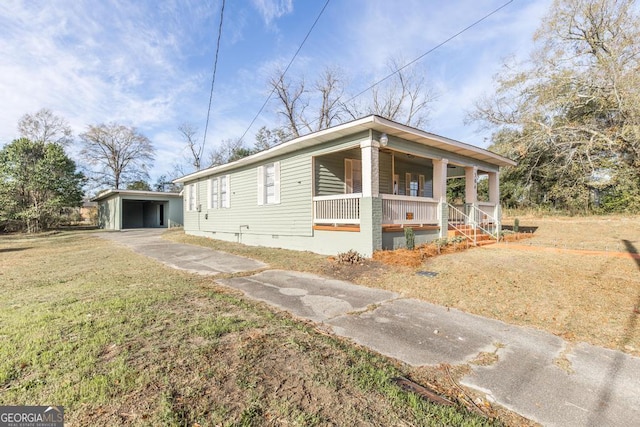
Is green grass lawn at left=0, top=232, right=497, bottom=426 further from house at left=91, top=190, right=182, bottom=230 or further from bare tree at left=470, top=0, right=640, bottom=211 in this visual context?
house at left=91, top=190, right=182, bottom=230

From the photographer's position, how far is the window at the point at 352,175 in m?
10.3

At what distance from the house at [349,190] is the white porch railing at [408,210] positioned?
0.03 metres

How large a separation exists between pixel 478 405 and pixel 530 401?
0.40 meters

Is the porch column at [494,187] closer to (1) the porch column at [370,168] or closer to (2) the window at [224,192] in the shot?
(1) the porch column at [370,168]

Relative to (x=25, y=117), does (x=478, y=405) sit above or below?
below

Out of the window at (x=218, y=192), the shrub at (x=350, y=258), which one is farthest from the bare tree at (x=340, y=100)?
the shrub at (x=350, y=258)

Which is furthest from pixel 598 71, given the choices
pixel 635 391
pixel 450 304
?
pixel 635 391

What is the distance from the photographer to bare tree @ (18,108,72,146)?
2742 cm

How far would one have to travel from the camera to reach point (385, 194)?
28.6 feet

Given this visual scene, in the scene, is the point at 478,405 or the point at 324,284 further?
the point at 324,284

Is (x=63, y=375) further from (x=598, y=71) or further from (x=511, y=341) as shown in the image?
(x=598, y=71)

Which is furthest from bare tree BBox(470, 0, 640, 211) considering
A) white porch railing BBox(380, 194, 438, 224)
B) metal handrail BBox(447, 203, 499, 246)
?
white porch railing BBox(380, 194, 438, 224)

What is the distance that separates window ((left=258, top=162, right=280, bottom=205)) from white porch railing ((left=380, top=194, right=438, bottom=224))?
13.7ft

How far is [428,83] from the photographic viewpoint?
79.4 ft
